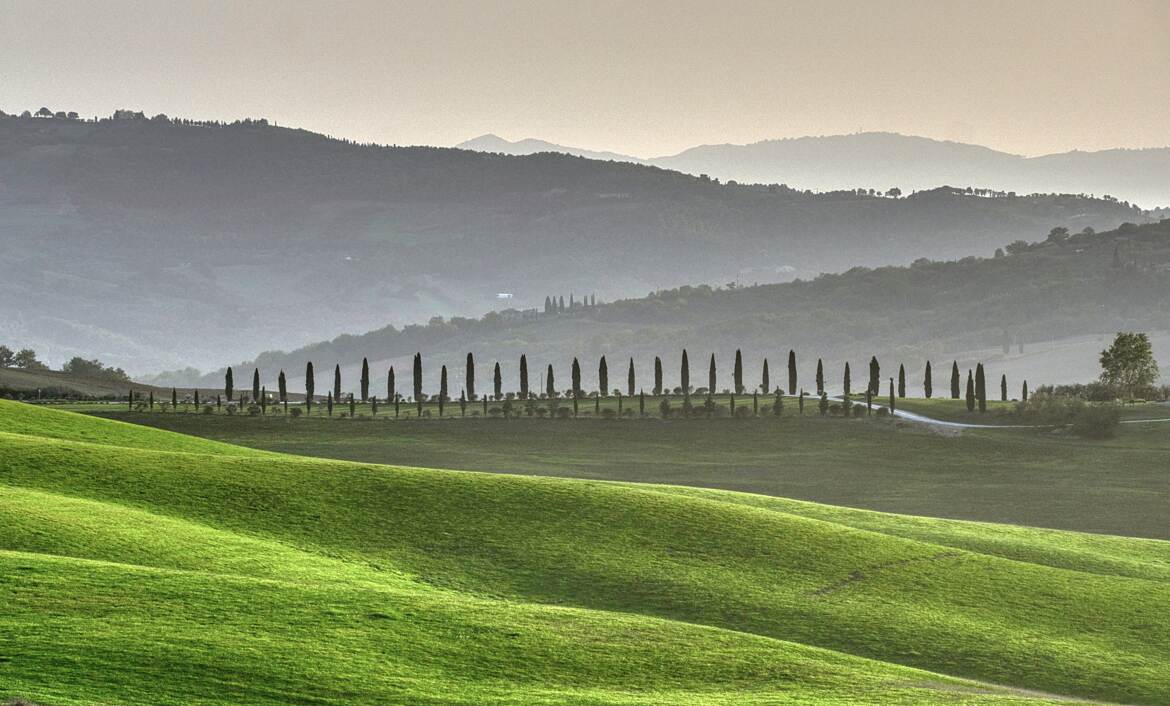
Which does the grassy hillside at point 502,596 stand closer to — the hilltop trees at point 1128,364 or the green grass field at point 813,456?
the green grass field at point 813,456

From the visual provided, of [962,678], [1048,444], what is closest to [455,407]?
[1048,444]

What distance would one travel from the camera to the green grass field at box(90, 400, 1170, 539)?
66125 millimetres

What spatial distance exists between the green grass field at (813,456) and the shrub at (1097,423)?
2.86 ft

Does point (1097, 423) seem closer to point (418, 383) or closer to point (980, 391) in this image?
point (980, 391)

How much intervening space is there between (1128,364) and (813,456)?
126ft


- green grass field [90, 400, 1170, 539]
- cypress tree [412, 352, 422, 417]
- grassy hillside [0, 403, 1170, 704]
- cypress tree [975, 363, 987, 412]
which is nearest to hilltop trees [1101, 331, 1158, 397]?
cypress tree [975, 363, 987, 412]

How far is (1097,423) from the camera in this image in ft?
299

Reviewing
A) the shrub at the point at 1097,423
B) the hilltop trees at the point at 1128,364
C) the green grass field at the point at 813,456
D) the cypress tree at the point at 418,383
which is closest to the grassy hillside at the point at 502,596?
the green grass field at the point at 813,456

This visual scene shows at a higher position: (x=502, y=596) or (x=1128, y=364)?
(x=1128, y=364)

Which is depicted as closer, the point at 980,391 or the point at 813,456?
the point at 813,456

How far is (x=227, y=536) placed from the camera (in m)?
30.8

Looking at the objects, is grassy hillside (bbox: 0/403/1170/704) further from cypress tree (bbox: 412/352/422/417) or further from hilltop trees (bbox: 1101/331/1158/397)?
hilltop trees (bbox: 1101/331/1158/397)

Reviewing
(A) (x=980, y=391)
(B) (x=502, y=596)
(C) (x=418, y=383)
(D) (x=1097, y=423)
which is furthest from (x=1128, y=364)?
(B) (x=502, y=596)

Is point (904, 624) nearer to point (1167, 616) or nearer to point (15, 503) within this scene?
point (1167, 616)
